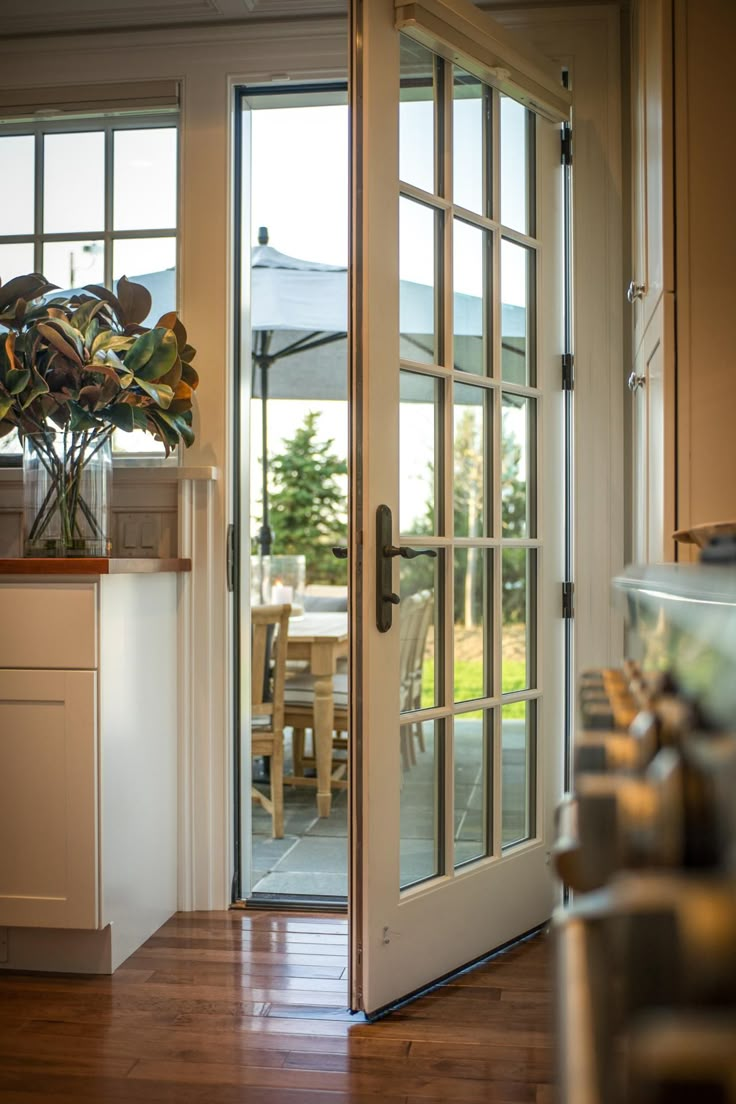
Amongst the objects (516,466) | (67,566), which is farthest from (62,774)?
(516,466)

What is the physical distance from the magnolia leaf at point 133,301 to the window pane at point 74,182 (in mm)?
424

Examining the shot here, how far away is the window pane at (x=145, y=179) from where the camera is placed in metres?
3.10

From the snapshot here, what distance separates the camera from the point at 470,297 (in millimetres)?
2605

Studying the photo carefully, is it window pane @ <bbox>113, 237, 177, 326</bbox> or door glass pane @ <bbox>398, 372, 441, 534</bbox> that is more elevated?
window pane @ <bbox>113, 237, 177, 326</bbox>

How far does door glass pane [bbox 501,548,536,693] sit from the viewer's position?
2689 mm

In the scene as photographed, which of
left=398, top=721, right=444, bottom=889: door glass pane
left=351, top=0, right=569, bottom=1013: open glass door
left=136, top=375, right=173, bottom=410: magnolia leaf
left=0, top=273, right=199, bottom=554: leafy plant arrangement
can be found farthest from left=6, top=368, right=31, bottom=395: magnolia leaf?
left=398, top=721, right=444, bottom=889: door glass pane

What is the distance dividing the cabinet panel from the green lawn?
0.81m

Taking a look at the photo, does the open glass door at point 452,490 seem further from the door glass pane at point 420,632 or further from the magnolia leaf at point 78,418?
the magnolia leaf at point 78,418

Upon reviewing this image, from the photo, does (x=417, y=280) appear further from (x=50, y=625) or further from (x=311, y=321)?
(x=311, y=321)

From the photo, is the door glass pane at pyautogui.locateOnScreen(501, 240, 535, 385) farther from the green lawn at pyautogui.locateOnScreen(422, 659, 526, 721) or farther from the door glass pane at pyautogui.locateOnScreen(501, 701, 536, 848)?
the door glass pane at pyautogui.locateOnScreen(501, 701, 536, 848)

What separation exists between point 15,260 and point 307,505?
4.53 m

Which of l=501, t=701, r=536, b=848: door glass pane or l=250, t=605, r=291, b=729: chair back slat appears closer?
l=501, t=701, r=536, b=848: door glass pane

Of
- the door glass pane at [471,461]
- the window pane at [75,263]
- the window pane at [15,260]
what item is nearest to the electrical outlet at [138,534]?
the window pane at [75,263]

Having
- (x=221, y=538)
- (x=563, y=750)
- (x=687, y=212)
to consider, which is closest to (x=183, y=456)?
(x=221, y=538)
